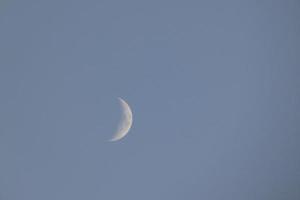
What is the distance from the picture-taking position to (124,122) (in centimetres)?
459

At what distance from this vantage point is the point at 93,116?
4.64m

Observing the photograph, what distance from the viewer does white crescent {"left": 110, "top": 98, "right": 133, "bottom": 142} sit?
181 inches

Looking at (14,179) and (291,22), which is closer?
(291,22)

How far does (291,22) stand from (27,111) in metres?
2.19

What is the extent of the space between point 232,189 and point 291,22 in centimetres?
141

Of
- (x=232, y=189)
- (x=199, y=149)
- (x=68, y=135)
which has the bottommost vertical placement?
(x=232, y=189)

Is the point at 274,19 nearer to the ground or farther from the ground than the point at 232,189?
farther from the ground

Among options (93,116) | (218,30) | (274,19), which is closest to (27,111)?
(93,116)

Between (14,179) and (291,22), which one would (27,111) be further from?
(291,22)

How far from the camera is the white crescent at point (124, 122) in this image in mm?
4586

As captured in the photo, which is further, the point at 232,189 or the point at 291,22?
the point at 232,189

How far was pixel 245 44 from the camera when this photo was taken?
449cm

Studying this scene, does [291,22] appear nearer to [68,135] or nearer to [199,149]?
[199,149]

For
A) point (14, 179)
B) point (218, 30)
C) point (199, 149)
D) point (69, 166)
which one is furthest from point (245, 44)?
point (14, 179)
